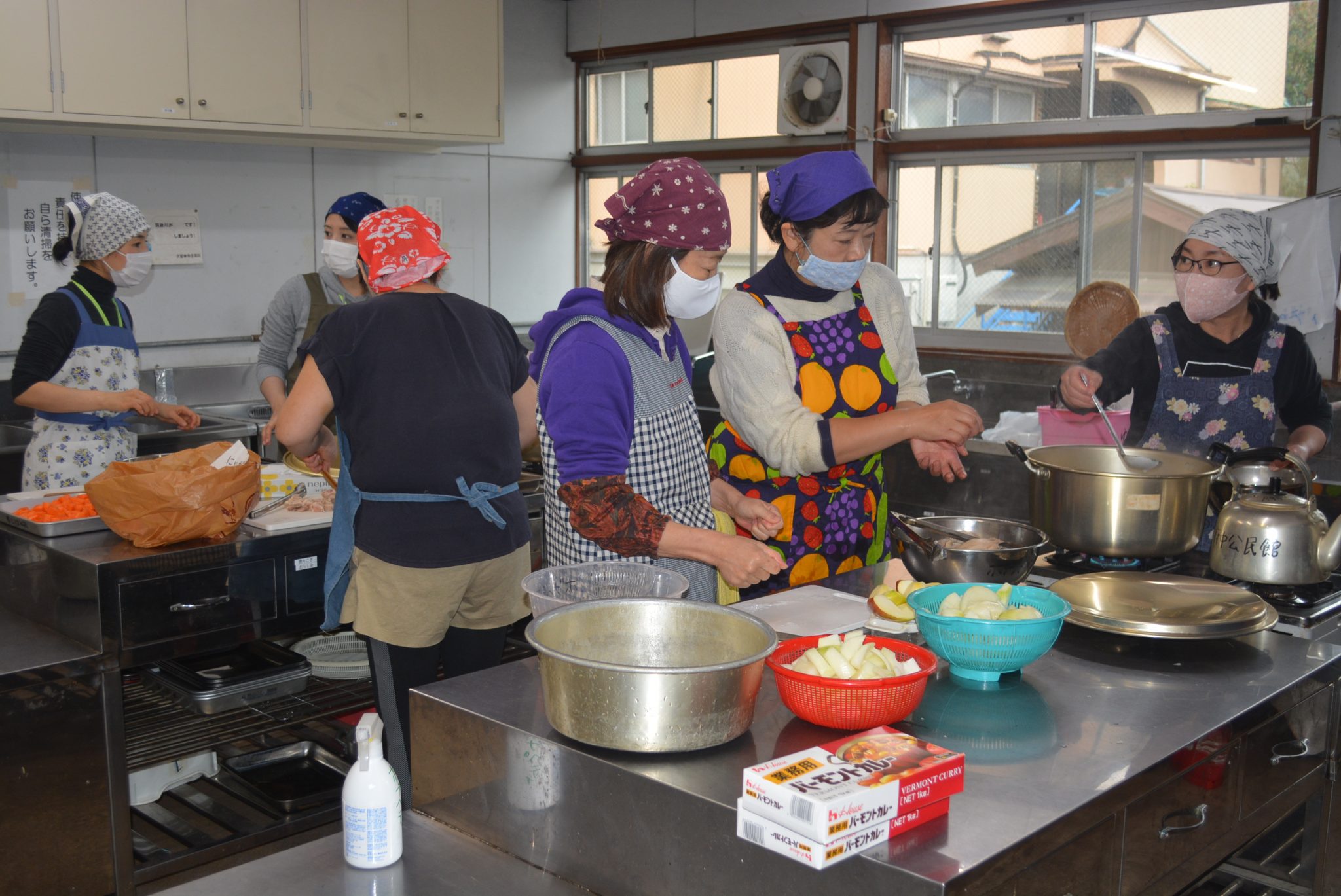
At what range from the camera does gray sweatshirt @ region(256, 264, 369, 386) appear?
4.03 metres

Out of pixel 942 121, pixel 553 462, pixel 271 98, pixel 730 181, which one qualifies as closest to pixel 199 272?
pixel 271 98

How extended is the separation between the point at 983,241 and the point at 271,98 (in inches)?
116

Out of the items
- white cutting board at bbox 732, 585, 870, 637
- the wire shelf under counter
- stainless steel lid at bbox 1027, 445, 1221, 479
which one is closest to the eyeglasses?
stainless steel lid at bbox 1027, 445, 1221, 479

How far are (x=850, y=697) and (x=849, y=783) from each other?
0.22 meters

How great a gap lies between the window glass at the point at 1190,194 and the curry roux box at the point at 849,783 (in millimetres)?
3604

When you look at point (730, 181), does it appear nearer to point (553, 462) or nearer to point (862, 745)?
point (553, 462)

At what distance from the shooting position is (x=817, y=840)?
1097 mm

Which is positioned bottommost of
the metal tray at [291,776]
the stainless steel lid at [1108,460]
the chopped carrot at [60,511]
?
the metal tray at [291,776]

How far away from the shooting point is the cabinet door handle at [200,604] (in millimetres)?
2611

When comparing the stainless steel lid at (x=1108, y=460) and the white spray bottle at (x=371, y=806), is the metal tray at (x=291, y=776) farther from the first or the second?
the stainless steel lid at (x=1108, y=460)

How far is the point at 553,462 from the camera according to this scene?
1977 mm

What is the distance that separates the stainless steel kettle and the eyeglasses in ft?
2.60

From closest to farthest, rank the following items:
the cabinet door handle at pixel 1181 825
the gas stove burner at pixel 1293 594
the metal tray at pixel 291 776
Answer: the cabinet door handle at pixel 1181 825 → the gas stove burner at pixel 1293 594 → the metal tray at pixel 291 776

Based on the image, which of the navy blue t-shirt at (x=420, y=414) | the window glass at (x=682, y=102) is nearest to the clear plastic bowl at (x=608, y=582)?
the navy blue t-shirt at (x=420, y=414)
